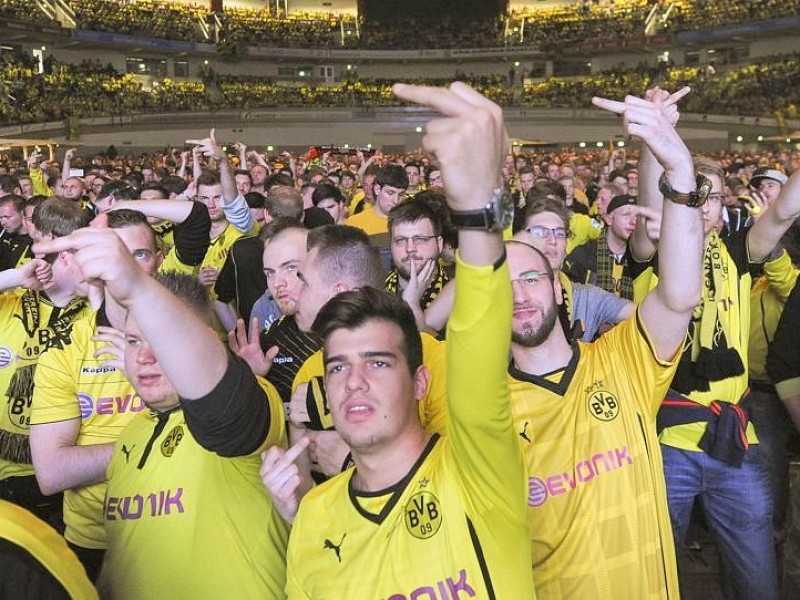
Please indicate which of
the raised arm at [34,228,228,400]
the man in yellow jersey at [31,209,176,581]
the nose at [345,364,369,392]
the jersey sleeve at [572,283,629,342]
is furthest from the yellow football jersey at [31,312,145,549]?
the jersey sleeve at [572,283,629,342]

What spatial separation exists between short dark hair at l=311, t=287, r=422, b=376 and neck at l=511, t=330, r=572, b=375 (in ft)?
1.93

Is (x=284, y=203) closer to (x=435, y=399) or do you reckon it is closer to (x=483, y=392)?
(x=435, y=399)

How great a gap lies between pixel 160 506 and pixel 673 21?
4072 cm

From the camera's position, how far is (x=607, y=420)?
7.65 ft

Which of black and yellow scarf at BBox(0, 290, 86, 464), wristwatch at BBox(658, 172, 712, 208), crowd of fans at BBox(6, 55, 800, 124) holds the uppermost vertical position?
crowd of fans at BBox(6, 55, 800, 124)

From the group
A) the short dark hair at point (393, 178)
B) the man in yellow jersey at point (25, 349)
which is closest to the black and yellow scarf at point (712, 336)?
the man in yellow jersey at point (25, 349)

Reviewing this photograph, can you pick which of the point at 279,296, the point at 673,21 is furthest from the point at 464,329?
the point at 673,21

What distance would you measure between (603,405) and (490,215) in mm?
1152

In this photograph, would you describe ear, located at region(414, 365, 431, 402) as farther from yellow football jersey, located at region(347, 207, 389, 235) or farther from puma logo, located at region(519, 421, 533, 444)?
yellow football jersey, located at region(347, 207, 389, 235)

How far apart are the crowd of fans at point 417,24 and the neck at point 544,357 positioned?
3397 cm

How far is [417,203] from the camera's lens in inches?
147

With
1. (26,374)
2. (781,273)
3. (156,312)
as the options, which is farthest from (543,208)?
(156,312)

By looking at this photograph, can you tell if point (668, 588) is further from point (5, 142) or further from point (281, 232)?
point (5, 142)

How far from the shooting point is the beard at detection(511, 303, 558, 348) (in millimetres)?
2398
